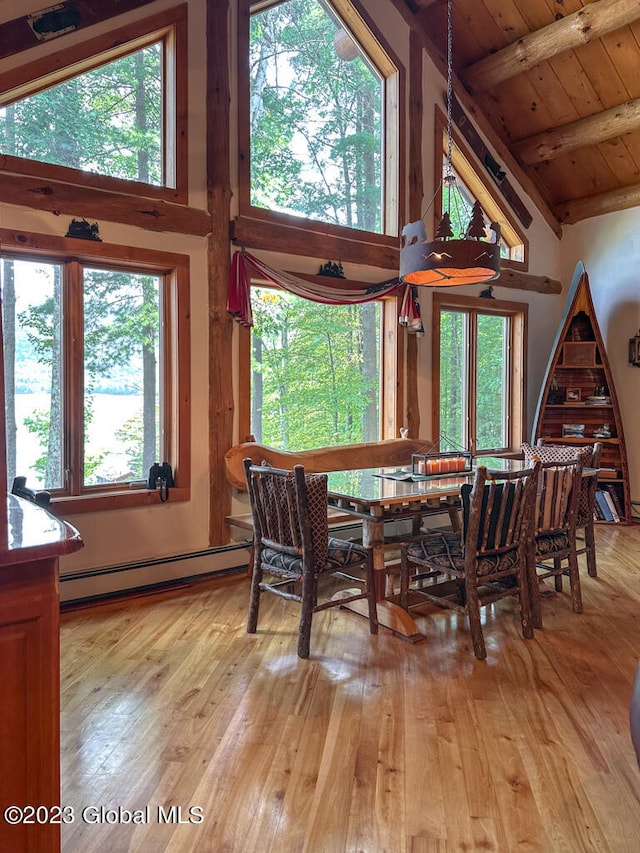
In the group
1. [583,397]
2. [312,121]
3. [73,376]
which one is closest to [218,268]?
[73,376]

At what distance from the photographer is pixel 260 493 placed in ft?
10.4

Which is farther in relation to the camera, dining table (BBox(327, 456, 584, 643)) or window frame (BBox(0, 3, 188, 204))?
window frame (BBox(0, 3, 188, 204))

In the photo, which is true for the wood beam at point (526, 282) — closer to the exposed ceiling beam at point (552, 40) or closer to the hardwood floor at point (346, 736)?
the exposed ceiling beam at point (552, 40)

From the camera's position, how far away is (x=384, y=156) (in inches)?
207

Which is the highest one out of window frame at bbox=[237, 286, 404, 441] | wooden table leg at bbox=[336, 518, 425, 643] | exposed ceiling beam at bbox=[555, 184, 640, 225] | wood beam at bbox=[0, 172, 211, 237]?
exposed ceiling beam at bbox=[555, 184, 640, 225]

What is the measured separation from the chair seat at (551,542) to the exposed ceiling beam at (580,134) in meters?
4.20

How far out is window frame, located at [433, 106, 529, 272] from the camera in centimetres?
557

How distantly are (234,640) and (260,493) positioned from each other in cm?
81

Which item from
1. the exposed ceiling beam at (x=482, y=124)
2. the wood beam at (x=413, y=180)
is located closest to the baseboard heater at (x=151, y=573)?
the wood beam at (x=413, y=180)

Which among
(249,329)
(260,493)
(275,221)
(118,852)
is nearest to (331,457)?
(249,329)

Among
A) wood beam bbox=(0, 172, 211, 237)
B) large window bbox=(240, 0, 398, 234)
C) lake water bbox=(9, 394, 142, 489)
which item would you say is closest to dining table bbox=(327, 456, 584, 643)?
lake water bbox=(9, 394, 142, 489)

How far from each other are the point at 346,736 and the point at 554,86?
6047mm

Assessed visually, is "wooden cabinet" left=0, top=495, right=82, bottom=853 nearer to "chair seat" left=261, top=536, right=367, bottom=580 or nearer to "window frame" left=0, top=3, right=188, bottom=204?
"chair seat" left=261, top=536, right=367, bottom=580

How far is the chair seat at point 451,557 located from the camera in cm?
305
